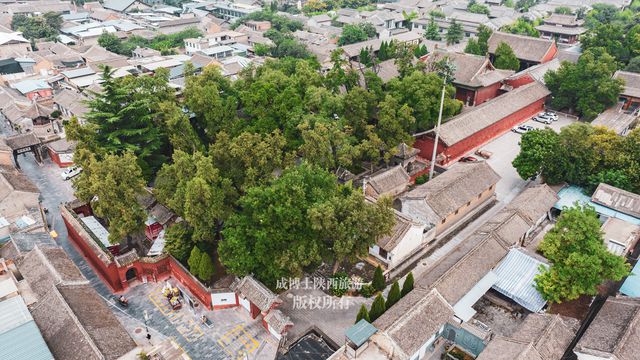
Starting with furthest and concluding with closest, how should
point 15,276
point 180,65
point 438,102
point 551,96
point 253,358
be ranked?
point 180,65 → point 551,96 → point 438,102 → point 15,276 → point 253,358

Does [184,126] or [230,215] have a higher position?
[184,126]

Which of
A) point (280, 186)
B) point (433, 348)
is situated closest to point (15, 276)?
point (280, 186)

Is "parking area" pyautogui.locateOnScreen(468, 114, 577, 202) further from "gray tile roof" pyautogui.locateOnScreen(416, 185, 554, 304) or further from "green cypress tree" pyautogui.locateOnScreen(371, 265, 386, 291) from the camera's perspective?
"green cypress tree" pyautogui.locateOnScreen(371, 265, 386, 291)

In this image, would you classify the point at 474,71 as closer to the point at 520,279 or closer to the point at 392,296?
the point at 520,279

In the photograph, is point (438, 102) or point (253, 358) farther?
point (438, 102)

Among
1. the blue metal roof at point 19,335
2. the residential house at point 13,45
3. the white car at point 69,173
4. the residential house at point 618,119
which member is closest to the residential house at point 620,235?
the residential house at point 618,119

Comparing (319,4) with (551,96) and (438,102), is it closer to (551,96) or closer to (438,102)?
(551,96)

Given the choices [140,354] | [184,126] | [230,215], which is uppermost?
[184,126]

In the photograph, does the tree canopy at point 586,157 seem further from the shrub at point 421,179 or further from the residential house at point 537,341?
the residential house at point 537,341
